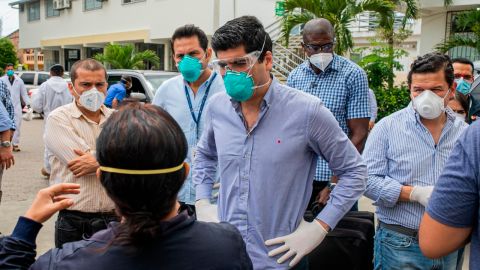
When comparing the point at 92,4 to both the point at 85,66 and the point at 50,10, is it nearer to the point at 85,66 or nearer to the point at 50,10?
the point at 50,10

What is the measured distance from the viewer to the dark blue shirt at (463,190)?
4.47 feet

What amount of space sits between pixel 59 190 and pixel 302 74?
2.65 metres

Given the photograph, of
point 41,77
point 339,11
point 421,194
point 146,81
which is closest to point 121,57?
point 41,77

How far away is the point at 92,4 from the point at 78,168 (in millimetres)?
25579

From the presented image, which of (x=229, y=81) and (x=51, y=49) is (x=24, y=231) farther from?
(x=51, y=49)

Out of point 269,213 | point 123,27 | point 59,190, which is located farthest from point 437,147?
point 123,27

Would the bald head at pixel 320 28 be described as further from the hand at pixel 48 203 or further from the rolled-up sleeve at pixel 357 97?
the hand at pixel 48 203

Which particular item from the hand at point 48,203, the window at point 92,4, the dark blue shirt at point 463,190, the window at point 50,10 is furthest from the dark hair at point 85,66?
the window at point 50,10

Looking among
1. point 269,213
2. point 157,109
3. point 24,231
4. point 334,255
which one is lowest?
point 334,255

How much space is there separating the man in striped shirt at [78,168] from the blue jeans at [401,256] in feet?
4.97

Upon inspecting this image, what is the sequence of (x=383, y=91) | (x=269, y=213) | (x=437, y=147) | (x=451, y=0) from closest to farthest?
(x=269, y=213) → (x=437, y=147) → (x=383, y=91) → (x=451, y=0)

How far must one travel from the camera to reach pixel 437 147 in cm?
243

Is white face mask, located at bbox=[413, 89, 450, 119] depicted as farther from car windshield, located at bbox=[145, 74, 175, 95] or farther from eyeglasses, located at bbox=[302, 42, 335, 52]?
car windshield, located at bbox=[145, 74, 175, 95]

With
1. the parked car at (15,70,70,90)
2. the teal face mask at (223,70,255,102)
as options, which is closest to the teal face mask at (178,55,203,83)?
the teal face mask at (223,70,255,102)
